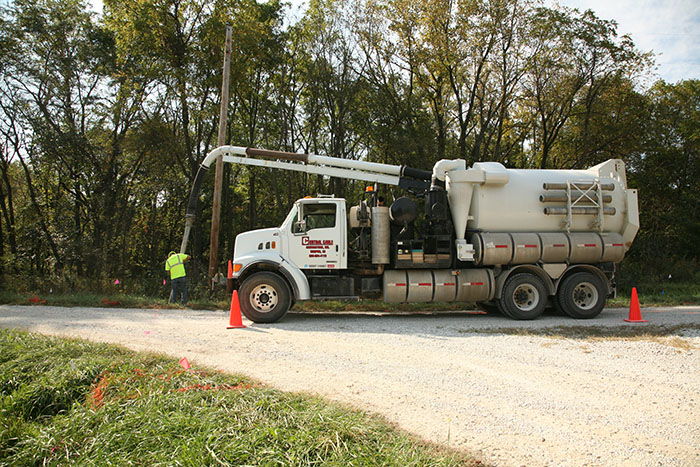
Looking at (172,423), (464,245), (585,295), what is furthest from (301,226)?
(585,295)

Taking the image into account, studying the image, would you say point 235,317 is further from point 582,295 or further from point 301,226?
point 582,295

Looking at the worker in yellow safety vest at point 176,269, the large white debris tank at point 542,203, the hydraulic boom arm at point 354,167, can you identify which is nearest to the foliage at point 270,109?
the worker in yellow safety vest at point 176,269

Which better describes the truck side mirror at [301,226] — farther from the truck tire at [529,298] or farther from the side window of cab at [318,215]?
the truck tire at [529,298]

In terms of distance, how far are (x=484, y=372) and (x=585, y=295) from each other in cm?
638

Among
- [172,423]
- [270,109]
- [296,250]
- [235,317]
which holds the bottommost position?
[172,423]

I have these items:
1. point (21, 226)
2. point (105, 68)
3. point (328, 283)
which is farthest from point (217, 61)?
point (328, 283)

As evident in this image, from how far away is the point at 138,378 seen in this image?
4801mm

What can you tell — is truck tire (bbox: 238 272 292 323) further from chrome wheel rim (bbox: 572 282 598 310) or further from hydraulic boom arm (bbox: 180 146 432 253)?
chrome wheel rim (bbox: 572 282 598 310)

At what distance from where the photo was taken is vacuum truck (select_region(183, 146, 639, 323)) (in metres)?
10.3

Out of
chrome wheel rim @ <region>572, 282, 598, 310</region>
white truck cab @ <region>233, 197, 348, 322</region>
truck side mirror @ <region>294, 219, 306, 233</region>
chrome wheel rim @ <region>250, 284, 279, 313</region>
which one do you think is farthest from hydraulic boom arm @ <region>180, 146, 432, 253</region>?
chrome wheel rim @ <region>572, 282, 598, 310</region>

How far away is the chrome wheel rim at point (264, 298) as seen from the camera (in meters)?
9.90

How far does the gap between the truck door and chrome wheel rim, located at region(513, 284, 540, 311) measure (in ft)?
13.8

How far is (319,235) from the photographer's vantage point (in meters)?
10.4

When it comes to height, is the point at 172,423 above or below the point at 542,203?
below
